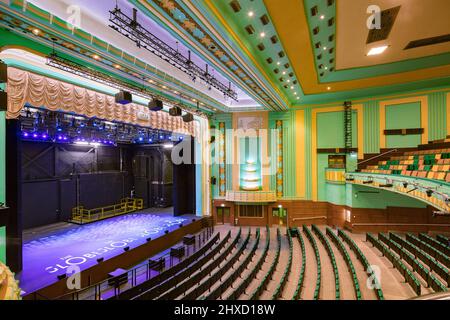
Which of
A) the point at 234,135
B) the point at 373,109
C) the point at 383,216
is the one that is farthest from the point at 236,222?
the point at 373,109

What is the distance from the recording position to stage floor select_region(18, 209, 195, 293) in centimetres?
606

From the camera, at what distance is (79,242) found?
27.6 ft

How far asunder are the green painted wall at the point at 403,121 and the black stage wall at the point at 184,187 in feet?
31.9

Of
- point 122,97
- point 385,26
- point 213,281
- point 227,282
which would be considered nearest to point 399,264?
point 227,282

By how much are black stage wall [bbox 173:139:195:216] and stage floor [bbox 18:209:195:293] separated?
75 centimetres

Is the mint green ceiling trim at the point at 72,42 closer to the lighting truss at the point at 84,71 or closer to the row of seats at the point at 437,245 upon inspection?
the lighting truss at the point at 84,71

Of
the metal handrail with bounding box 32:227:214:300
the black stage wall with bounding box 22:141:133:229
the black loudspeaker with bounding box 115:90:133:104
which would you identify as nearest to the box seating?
the metal handrail with bounding box 32:227:214:300

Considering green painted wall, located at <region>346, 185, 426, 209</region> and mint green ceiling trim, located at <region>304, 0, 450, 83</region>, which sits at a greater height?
mint green ceiling trim, located at <region>304, 0, 450, 83</region>

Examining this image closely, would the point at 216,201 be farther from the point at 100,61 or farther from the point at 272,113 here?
the point at 100,61

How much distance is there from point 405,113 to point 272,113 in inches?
230

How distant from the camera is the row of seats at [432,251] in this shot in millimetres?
5930

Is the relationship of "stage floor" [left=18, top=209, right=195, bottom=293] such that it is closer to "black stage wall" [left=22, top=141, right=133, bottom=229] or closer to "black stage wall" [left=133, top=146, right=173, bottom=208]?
"black stage wall" [left=22, top=141, right=133, bottom=229]

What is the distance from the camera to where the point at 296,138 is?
11906 mm

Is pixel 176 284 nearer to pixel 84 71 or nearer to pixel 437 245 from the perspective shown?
pixel 84 71
